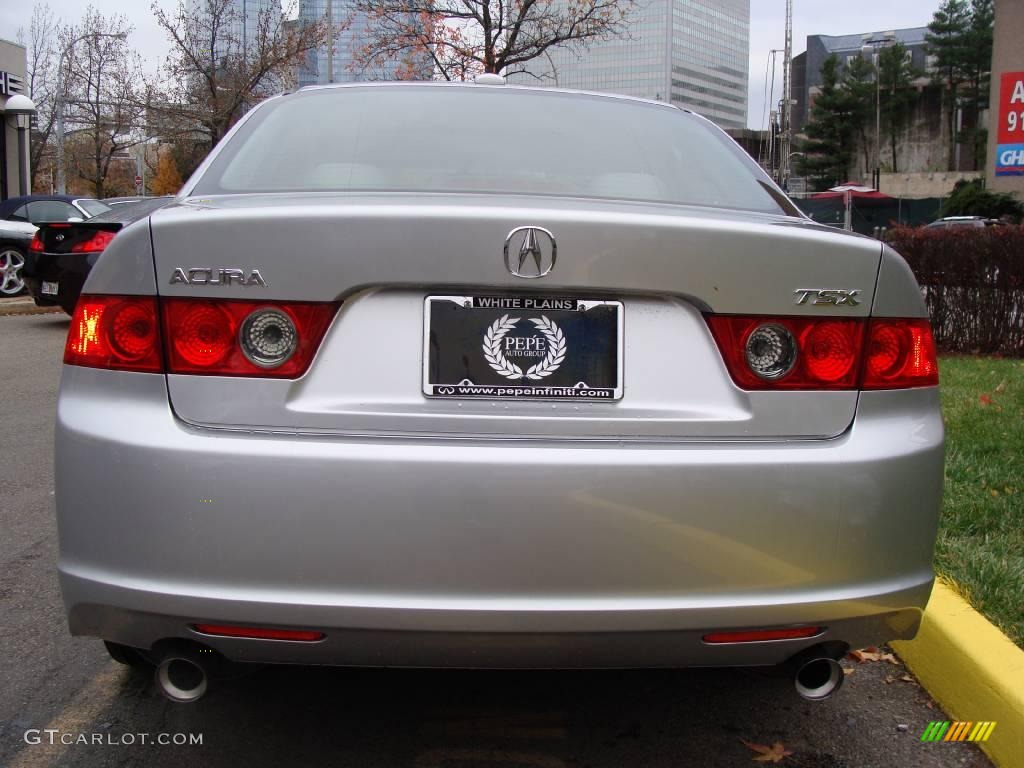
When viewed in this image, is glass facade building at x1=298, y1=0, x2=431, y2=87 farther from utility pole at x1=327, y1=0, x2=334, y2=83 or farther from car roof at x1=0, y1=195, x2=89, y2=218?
car roof at x1=0, y1=195, x2=89, y2=218

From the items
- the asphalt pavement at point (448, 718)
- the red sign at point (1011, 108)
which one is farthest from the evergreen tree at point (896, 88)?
the asphalt pavement at point (448, 718)

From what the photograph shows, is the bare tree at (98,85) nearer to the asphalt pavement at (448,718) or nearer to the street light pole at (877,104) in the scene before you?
the asphalt pavement at (448,718)

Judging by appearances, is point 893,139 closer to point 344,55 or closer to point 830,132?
point 830,132

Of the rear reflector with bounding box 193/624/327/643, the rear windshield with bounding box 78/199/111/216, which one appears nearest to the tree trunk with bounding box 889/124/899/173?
the rear windshield with bounding box 78/199/111/216

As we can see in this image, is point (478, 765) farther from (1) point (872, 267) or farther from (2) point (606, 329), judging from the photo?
(1) point (872, 267)

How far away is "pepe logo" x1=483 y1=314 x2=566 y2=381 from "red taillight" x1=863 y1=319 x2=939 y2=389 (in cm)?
69

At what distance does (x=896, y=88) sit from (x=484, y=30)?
8152cm

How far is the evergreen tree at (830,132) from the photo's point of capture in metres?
88.4

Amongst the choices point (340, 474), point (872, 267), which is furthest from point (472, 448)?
point (872, 267)

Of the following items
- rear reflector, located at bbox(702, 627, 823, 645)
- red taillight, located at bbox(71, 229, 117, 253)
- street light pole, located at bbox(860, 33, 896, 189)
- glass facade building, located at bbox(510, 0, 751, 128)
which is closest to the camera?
rear reflector, located at bbox(702, 627, 823, 645)

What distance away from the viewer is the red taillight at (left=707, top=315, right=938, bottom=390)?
2.11 m

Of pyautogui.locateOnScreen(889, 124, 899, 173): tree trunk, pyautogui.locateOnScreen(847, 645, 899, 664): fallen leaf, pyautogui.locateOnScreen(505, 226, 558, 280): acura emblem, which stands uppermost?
pyautogui.locateOnScreen(889, 124, 899, 173): tree trunk

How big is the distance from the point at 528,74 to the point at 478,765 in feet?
68.2

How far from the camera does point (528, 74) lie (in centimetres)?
2180
